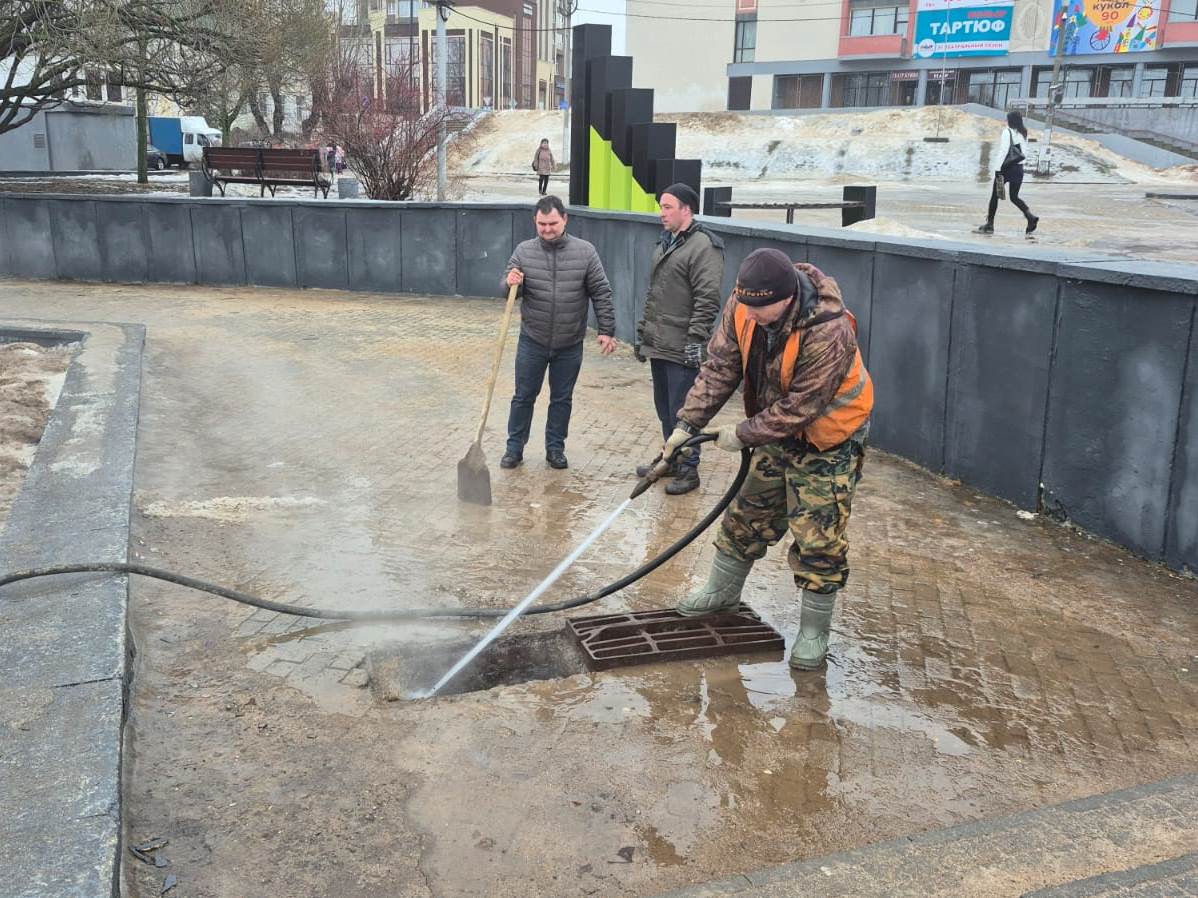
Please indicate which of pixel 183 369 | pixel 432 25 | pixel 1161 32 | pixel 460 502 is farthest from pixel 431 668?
pixel 432 25

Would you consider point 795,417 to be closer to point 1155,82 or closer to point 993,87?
point 1155,82

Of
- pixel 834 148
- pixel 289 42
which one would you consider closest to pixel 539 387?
pixel 289 42

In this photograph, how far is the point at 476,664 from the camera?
4.45 m

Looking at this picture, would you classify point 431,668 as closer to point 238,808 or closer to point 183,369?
point 238,808

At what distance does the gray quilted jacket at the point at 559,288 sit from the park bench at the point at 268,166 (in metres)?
14.6

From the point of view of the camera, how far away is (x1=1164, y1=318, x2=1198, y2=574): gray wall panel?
5.08 metres

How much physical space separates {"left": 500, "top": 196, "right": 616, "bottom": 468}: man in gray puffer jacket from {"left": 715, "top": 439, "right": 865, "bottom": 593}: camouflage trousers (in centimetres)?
248

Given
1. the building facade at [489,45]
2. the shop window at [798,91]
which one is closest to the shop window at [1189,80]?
the shop window at [798,91]

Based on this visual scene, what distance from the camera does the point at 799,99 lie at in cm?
6512

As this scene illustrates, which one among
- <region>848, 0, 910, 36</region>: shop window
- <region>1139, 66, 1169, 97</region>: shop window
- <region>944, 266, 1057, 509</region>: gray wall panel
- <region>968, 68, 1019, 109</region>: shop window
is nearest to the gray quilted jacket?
<region>944, 266, 1057, 509</region>: gray wall panel

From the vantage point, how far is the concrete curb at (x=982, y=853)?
281cm

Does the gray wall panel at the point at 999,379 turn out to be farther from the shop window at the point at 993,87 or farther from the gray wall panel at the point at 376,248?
the shop window at the point at 993,87

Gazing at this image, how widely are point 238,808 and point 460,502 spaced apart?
3054 mm

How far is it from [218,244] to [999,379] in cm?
1180
